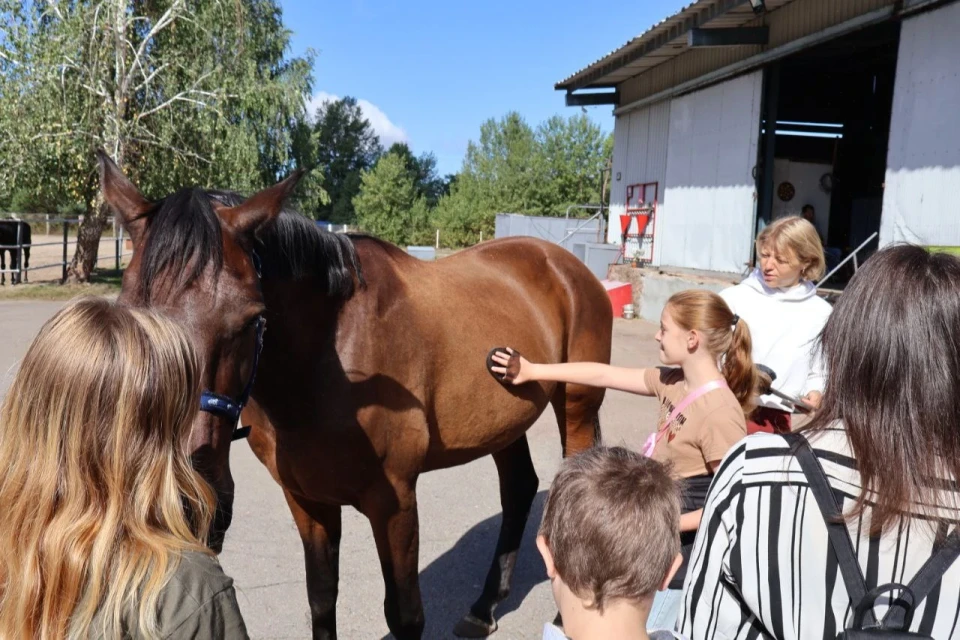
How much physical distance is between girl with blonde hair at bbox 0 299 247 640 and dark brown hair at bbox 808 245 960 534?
1019mm

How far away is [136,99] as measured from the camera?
1519cm

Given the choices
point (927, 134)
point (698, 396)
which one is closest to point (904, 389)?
point (698, 396)

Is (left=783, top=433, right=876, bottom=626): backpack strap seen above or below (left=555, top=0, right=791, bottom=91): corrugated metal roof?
below

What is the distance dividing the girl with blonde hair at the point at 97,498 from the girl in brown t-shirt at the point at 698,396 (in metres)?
1.32

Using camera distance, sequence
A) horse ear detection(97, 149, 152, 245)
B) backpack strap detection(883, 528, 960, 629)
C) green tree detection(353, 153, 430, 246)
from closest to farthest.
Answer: backpack strap detection(883, 528, 960, 629) → horse ear detection(97, 149, 152, 245) → green tree detection(353, 153, 430, 246)

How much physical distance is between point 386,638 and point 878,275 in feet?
8.46

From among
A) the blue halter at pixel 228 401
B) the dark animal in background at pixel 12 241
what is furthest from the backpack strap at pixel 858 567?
the dark animal in background at pixel 12 241

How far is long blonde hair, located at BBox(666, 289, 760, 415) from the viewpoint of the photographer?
2133mm

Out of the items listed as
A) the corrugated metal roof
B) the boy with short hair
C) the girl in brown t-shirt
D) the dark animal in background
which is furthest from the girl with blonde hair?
the dark animal in background

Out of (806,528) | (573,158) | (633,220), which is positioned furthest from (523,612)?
(573,158)

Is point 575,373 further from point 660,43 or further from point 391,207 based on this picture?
point 391,207

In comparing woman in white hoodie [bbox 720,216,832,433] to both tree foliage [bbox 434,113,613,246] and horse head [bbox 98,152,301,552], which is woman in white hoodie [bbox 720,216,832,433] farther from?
tree foliage [bbox 434,113,613,246]

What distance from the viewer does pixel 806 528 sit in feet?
3.54

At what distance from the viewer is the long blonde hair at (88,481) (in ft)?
3.44
